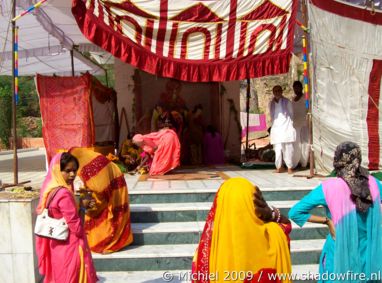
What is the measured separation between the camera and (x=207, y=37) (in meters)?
6.77

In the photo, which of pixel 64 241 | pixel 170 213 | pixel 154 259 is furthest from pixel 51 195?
pixel 170 213

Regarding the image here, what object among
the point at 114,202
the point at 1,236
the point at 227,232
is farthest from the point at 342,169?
the point at 1,236

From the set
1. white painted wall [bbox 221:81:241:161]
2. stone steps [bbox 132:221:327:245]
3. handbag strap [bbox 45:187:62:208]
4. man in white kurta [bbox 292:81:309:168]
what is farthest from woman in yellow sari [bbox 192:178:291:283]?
white painted wall [bbox 221:81:241:161]

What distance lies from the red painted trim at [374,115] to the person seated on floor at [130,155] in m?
4.22

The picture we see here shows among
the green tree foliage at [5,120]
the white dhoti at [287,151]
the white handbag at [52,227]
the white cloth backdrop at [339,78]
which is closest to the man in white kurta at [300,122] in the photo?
the white dhoti at [287,151]

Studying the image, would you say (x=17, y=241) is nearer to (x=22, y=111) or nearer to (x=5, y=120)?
(x=5, y=120)

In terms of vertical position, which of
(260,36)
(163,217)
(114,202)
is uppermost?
(260,36)

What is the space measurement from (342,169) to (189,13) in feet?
15.0

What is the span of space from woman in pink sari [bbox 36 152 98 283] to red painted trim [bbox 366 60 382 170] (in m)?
5.67

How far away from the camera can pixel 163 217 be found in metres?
5.20

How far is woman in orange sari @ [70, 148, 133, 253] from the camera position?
425cm

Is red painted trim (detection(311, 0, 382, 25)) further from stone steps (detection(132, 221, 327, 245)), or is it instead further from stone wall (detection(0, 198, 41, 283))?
stone wall (detection(0, 198, 41, 283))

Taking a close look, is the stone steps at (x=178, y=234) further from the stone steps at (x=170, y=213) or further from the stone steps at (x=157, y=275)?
the stone steps at (x=157, y=275)

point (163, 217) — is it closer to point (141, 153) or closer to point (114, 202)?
point (114, 202)
